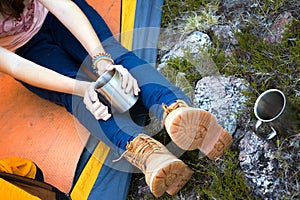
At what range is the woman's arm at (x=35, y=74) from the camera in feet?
5.26

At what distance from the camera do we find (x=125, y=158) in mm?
1646

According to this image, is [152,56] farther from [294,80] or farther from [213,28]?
[294,80]

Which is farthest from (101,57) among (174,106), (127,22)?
(127,22)

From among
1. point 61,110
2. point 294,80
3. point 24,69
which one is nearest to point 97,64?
point 24,69

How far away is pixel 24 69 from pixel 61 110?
34cm

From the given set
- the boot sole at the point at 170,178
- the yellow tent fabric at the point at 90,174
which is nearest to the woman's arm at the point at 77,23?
the yellow tent fabric at the point at 90,174

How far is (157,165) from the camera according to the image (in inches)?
55.6

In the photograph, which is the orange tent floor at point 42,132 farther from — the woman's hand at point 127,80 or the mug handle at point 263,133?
the mug handle at point 263,133

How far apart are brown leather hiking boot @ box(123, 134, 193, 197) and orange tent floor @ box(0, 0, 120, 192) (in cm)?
30

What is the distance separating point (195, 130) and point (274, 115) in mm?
217

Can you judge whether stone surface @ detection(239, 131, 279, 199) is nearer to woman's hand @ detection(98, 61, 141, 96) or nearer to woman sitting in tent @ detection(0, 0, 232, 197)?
woman sitting in tent @ detection(0, 0, 232, 197)

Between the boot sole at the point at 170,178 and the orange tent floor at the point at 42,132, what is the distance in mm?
371

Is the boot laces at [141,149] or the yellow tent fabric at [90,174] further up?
the boot laces at [141,149]

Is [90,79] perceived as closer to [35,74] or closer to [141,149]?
[35,74]
